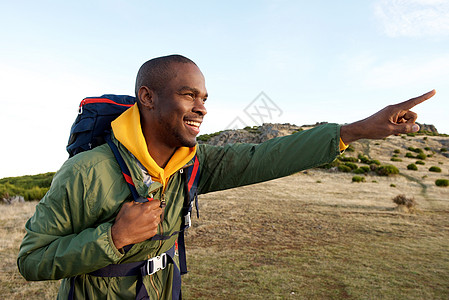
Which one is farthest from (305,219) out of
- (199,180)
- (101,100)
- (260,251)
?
(101,100)

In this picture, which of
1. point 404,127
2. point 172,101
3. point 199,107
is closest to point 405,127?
point 404,127

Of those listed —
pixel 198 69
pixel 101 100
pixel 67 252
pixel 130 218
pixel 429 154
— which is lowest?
pixel 429 154

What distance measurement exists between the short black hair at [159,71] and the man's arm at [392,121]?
3.45 ft

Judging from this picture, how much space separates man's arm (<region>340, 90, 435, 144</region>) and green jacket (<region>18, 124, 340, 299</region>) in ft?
0.52

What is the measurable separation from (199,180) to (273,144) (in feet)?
1.86

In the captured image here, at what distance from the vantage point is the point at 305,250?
5.51 m

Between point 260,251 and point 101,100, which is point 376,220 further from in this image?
point 101,100

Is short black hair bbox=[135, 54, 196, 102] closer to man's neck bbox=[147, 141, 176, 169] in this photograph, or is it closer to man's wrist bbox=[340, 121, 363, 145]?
man's neck bbox=[147, 141, 176, 169]

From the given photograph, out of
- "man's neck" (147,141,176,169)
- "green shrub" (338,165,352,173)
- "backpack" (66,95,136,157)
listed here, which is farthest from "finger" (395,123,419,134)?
"green shrub" (338,165,352,173)

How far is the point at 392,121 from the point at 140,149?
1307 mm

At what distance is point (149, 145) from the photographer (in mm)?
1877

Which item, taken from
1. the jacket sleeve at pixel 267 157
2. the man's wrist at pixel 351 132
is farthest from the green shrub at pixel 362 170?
→ the man's wrist at pixel 351 132

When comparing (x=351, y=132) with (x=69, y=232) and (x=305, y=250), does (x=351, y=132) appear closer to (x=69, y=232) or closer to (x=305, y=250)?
(x=69, y=232)

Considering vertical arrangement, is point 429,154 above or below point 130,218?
below
